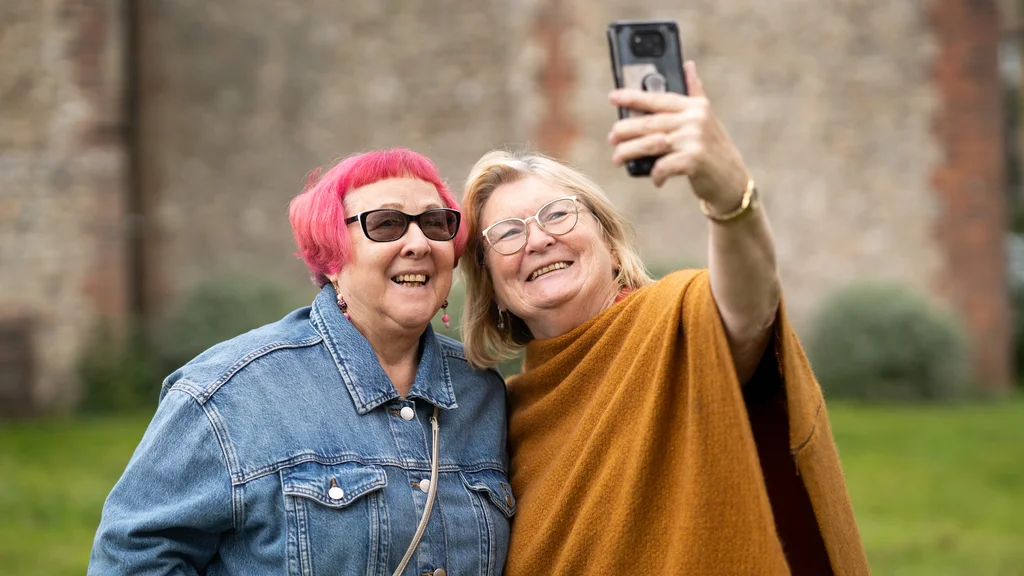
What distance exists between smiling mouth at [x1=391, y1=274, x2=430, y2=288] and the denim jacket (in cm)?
16

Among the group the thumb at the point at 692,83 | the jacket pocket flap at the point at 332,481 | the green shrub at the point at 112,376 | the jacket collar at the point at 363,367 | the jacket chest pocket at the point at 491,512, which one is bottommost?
the green shrub at the point at 112,376

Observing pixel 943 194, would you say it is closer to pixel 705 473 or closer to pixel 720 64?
pixel 720 64

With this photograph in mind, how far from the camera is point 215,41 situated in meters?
12.2

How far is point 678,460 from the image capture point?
7.19ft

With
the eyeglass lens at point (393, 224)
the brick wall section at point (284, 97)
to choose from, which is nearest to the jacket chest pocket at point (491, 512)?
the eyeglass lens at point (393, 224)

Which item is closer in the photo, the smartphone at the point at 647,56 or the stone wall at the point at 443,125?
the smartphone at the point at 647,56

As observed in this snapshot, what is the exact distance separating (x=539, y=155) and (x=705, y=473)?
116 cm

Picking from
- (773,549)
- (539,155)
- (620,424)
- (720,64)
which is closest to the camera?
(773,549)

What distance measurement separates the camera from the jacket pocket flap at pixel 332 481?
2.29 meters

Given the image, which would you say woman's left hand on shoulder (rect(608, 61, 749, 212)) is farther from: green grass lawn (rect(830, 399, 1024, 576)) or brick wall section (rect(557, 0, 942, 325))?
brick wall section (rect(557, 0, 942, 325))

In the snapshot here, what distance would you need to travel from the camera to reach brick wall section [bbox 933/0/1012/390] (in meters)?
11.1

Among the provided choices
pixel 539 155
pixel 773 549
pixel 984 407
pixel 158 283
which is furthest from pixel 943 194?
pixel 773 549

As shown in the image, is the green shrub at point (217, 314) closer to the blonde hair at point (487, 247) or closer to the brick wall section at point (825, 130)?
the brick wall section at point (825, 130)

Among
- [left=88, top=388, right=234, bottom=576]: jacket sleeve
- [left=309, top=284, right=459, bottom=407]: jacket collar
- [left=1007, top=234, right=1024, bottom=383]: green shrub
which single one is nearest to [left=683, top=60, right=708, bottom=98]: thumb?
[left=309, top=284, right=459, bottom=407]: jacket collar
